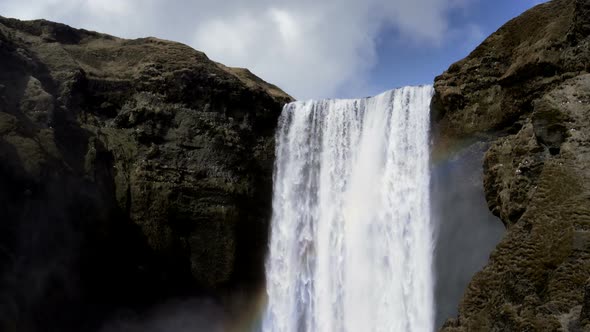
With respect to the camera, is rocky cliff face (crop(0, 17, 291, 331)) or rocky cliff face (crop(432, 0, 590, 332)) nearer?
rocky cliff face (crop(432, 0, 590, 332))

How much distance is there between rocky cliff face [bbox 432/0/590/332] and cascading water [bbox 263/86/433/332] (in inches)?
143

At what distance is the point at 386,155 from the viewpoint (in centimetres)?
2200

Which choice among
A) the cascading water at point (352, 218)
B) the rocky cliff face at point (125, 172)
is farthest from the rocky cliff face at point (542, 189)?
the rocky cliff face at point (125, 172)

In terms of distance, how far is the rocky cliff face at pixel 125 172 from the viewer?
1973 cm

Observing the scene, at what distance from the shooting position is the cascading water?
20328mm

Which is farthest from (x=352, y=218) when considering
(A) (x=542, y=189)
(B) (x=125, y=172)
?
→ (A) (x=542, y=189)

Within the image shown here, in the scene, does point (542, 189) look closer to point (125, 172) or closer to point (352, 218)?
point (352, 218)

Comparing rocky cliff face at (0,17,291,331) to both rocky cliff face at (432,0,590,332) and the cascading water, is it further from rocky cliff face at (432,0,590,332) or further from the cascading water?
rocky cliff face at (432,0,590,332)

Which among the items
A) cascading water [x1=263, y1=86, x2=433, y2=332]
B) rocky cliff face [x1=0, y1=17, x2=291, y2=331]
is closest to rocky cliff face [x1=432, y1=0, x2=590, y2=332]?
cascading water [x1=263, y1=86, x2=433, y2=332]

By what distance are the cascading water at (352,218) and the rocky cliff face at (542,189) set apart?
3630mm

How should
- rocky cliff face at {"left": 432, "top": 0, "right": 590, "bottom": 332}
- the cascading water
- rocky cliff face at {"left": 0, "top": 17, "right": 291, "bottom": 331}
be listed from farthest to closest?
the cascading water → rocky cliff face at {"left": 0, "top": 17, "right": 291, "bottom": 331} → rocky cliff face at {"left": 432, "top": 0, "right": 590, "bottom": 332}

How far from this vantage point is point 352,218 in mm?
22516

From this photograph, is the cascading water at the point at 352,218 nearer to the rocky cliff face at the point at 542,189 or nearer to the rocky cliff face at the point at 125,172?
the rocky cliff face at the point at 125,172

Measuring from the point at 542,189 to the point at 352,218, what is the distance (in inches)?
464
